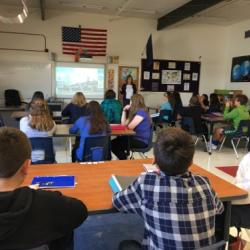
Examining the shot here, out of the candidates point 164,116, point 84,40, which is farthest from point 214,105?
point 84,40

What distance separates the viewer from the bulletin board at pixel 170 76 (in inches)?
363

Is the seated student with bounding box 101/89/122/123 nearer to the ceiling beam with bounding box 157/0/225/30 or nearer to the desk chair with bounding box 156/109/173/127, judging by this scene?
the desk chair with bounding box 156/109/173/127

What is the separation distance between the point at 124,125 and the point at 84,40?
4.94m

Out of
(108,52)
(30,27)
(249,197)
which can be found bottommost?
(249,197)

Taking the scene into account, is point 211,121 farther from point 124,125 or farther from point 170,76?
point 170,76

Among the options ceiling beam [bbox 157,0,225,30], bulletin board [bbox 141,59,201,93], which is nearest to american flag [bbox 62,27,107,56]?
bulletin board [bbox 141,59,201,93]

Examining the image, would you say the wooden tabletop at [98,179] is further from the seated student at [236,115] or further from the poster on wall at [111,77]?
the poster on wall at [111,77]

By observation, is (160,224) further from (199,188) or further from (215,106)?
(215,106)

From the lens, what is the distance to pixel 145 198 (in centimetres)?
130

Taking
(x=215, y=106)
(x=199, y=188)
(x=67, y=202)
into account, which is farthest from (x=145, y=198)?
(x=215, y=106)

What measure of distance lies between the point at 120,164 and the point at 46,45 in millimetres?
6913

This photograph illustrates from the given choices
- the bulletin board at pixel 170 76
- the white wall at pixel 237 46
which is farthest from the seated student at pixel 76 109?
the white wall at pixel 237 46

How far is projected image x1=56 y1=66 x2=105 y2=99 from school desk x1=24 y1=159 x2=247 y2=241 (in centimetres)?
674

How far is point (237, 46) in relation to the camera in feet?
30.3
